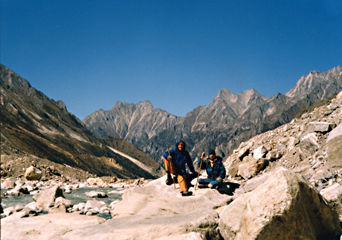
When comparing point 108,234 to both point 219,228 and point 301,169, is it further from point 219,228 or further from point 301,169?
point 301,169

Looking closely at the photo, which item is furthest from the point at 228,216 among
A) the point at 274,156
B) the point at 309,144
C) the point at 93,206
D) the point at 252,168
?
the point at 274,156

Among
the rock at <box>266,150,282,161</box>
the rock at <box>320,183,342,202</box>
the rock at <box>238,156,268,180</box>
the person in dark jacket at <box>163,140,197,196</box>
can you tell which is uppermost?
the rock at <box>266,150,282,161</box>

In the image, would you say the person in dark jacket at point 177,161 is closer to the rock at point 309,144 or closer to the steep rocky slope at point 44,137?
the rock at point 309,144

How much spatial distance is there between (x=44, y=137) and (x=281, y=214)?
8585cm

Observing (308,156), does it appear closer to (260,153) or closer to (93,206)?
(260,153)

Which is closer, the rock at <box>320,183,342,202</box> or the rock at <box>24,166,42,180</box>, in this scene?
the rock at <box>320,183,342,202</box>

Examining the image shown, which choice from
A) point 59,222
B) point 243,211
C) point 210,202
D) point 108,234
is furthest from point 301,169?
point 59,222

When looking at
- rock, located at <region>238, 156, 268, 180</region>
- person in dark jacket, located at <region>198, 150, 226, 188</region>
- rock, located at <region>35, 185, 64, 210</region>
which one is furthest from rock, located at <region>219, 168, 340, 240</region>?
rock, located at <region>35, 185, 64, 210</region>

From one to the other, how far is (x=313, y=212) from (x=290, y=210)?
1368mm

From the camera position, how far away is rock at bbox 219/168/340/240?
5945 mm

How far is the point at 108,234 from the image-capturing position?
21.8 feet

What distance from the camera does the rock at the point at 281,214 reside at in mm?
5945

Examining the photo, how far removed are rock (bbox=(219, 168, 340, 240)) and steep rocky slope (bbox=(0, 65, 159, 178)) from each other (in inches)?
1242

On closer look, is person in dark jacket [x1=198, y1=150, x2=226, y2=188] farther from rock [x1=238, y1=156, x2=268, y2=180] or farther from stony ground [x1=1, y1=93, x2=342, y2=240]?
rock [x1=238, y1=156, x2=268, y2=180]
